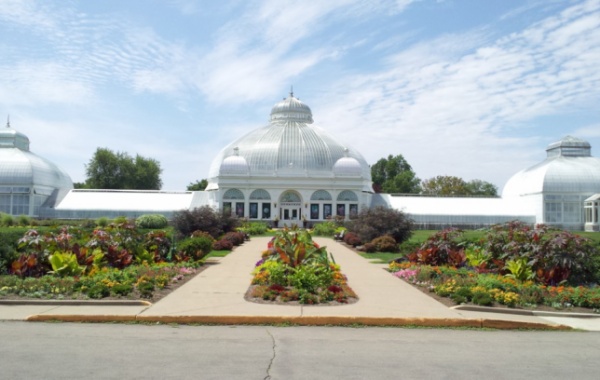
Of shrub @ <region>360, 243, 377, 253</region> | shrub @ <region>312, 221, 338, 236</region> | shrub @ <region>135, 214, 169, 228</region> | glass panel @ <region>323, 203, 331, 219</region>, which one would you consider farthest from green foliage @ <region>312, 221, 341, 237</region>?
shrub @ <region>360, 243, 377, 253</region>

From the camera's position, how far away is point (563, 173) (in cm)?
5716

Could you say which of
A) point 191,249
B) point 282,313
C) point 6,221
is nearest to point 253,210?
point 6,221

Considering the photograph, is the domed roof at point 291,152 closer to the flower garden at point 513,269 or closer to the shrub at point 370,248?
the shrub at point 370,248

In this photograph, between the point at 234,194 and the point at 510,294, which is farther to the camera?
the point at 234,194

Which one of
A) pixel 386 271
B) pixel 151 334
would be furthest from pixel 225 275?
pixel 151 334

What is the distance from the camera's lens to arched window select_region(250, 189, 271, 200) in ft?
197

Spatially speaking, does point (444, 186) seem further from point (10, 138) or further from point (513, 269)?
point (513, 269)

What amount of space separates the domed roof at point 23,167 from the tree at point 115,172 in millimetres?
13071

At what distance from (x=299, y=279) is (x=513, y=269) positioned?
641 cm

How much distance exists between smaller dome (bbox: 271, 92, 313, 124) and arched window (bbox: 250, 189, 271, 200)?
705 inches

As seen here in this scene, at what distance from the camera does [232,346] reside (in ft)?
27.2

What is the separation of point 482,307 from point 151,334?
664 cm

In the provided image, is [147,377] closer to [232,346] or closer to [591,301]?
[232,346]

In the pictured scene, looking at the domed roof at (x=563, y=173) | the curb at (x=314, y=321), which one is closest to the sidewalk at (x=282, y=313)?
the curb at (x=314, y=321)
